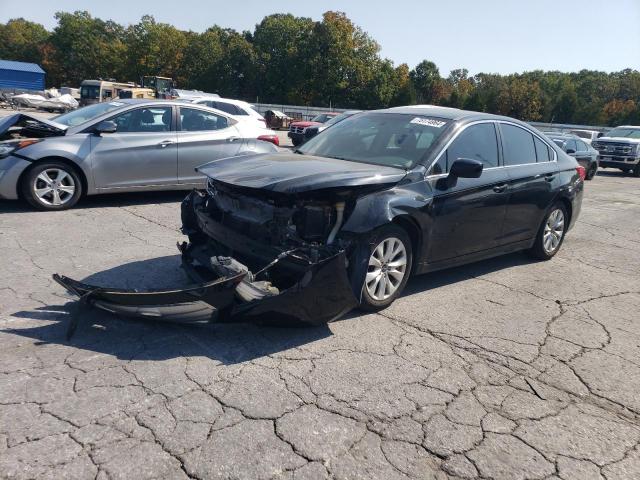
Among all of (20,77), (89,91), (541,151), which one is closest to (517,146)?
(541,151)

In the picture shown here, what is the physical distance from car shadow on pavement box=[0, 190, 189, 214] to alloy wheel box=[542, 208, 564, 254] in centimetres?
562

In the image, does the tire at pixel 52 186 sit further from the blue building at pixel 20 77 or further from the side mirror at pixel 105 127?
the blue building at pixel 20 77

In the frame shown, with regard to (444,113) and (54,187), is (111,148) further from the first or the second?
(444,113)

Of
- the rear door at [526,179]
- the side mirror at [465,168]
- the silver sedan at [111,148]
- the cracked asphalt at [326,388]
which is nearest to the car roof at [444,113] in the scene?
the rear door at [526,179]

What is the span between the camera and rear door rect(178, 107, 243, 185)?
8445 millimetres

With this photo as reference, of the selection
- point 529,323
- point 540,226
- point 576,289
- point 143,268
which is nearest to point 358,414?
point 529,323

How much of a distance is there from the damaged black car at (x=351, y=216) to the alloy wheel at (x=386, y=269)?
12 millimetres

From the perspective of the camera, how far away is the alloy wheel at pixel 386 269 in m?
4.39

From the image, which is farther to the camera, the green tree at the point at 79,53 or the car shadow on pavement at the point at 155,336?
the green tree at the point at 79,53

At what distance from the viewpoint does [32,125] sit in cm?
773

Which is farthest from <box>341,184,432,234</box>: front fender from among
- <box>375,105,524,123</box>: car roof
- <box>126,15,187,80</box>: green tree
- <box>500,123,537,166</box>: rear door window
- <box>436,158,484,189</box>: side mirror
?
<box>126,15,187,80</box>: green tree

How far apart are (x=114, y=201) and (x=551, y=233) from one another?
630 centimetres

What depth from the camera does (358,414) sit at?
10.3ft

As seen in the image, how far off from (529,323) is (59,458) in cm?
377
